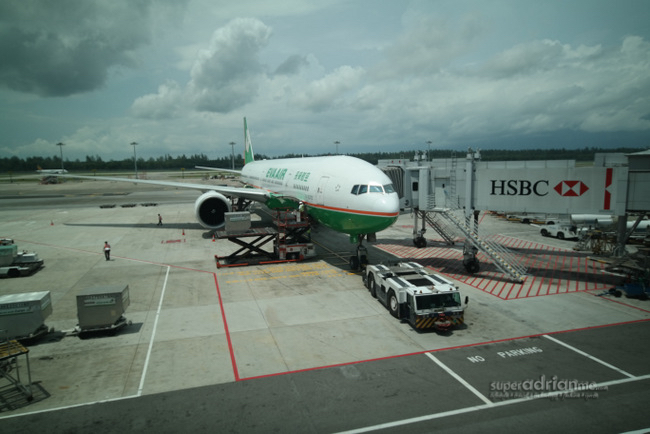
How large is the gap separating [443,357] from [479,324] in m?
3.53

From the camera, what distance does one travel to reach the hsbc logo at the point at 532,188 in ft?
64.9

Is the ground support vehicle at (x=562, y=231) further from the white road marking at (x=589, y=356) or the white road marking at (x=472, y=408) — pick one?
the white road marking at (x=472, y=408)

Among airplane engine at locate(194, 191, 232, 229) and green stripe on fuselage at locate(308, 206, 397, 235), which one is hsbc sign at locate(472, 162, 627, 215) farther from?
airplane engine at locate(194, 191, 232, 229)

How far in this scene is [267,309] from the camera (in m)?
16.9

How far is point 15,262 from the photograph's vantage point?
76.4 ft

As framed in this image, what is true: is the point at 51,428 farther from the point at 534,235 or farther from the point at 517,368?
the point at 534,235

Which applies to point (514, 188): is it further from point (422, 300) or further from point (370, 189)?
point (422, 300)

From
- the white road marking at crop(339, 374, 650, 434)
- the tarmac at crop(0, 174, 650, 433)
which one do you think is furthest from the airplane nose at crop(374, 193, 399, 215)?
the white road marking at crop(339, 374, 650, 434)

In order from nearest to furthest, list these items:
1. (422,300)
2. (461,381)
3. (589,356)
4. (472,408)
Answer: (472,408), (461,381), (589,356), (422,300)

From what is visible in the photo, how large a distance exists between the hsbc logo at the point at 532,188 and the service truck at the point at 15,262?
2837 cm

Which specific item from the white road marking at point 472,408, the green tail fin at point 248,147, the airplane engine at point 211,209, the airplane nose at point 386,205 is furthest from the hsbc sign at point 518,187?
the green tail fin at point 248,147

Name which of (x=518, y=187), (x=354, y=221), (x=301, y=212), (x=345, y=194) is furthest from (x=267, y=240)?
(x=518, y=187)

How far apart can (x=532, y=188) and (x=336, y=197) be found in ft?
35.8

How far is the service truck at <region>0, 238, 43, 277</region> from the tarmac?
34.3 inches
